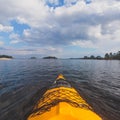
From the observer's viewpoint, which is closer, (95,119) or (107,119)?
(95,119)

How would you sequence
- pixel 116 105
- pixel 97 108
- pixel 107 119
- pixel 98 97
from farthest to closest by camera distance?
pixel 98 97
pixel 116 105
pixel 97 108
pixel 107 119

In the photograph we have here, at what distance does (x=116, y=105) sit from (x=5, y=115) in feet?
28.2

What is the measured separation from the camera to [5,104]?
484 inches

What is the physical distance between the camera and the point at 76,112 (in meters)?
6.70

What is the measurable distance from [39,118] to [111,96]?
10.2 m

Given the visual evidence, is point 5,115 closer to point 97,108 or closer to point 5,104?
point 5,104

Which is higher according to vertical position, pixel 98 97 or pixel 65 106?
pixel 65 106

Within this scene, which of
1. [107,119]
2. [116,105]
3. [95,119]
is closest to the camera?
[95,119]

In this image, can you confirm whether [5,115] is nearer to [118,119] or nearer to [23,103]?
[23,103]

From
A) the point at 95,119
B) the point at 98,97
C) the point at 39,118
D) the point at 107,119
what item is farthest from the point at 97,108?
the point at 39,118

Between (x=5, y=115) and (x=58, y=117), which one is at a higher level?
(x=58, y=117)

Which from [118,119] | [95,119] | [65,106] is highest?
[65,106]

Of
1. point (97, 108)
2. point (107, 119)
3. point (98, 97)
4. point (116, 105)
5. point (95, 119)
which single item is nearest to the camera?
point (95, 119)

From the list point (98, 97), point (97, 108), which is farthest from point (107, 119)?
point (98, 97)
